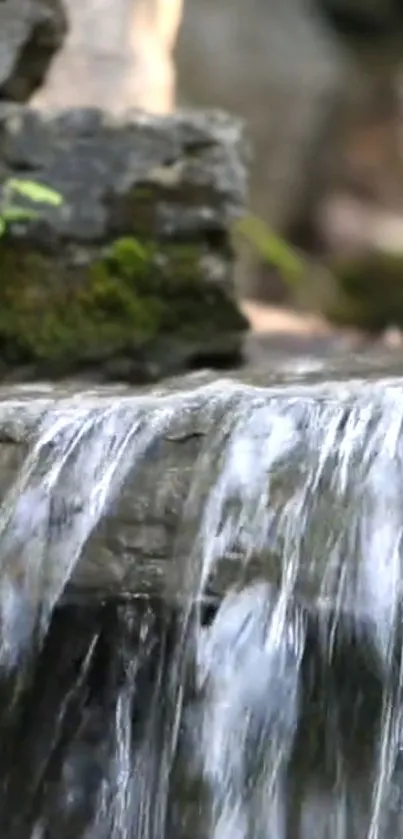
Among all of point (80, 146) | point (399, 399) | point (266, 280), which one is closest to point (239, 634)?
point (399, 399)

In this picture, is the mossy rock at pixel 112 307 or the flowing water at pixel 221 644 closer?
the flowing water at pixel 221 644

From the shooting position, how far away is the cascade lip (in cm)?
203

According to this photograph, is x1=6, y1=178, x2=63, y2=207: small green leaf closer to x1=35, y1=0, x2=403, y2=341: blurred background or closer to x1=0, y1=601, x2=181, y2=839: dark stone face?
x1=0, y1=601, x2=181, y2=839: dark stone face

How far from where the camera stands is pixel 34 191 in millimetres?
3287

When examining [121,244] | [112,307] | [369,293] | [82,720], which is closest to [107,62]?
[121,244]

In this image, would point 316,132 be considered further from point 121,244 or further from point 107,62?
point 121,244

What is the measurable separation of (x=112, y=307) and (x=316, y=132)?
7879mm

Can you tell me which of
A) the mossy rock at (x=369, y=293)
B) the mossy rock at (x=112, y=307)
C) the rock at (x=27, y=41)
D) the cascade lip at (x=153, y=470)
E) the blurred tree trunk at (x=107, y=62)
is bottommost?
the cascade lip at (x=153, y=470)

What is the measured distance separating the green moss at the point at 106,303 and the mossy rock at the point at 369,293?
5.11 meters

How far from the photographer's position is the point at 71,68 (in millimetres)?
5109

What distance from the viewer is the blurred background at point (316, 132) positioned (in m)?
9.52

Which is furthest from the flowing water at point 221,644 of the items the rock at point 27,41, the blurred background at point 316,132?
the blurred background at point 316,132

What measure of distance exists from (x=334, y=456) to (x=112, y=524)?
0.41 m

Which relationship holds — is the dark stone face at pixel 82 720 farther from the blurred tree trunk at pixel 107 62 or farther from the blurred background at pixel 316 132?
the blurred background at pixel 316 132
